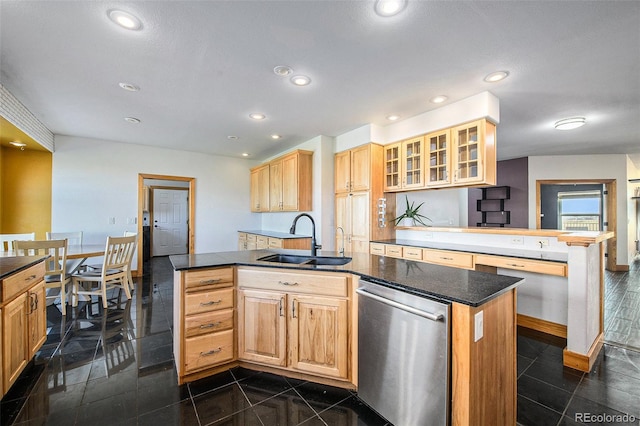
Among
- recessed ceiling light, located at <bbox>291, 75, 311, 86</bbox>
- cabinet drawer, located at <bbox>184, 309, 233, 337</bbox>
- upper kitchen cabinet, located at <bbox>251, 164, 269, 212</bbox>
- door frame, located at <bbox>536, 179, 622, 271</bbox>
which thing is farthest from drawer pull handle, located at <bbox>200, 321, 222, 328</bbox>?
door frame, located at <bbox>536, 179, 622, 271</bbox>

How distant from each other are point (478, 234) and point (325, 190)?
2290 mm

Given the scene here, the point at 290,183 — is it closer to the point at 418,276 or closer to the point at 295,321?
the point at 295,321

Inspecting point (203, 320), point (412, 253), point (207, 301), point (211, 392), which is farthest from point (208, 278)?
point (412, 253)

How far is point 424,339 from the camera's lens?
55.6 inches

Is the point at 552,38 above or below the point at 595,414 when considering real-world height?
above

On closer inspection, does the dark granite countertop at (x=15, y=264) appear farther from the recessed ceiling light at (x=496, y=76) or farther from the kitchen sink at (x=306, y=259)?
the recessed ceiling light at (x=496, y=76)

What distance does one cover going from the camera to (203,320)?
80.4 inches

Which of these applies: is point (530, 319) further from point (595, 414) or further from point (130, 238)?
point (130, 238)

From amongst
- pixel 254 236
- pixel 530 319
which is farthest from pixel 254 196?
pixel 530 319

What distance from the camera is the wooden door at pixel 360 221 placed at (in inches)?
161

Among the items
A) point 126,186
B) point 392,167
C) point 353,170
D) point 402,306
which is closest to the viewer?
point 402,306

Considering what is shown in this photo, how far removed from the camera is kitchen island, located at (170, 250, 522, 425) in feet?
5.05

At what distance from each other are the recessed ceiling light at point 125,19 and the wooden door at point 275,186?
339 cm

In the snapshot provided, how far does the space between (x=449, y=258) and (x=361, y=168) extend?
1.75m
